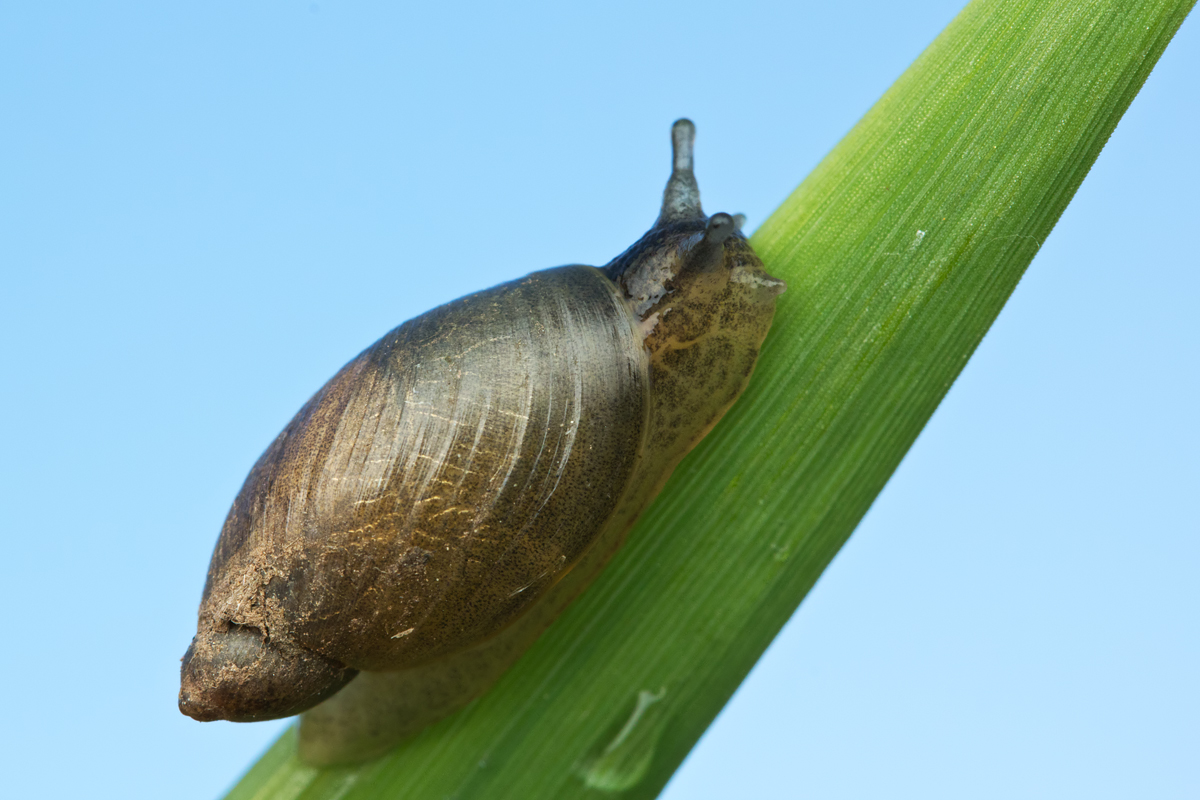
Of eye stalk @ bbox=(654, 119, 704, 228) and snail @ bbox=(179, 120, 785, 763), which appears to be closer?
snail @ bbox=(179, 120, 785, 763)

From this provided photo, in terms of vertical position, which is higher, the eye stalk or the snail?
the eye stalk

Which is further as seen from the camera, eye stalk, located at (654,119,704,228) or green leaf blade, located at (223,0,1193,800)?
eye stalk, located at (654,119,704,228)

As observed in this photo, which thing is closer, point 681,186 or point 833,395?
point 833,395

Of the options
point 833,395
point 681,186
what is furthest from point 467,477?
point 681,186

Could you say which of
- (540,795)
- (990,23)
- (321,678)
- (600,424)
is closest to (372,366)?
(600,424)

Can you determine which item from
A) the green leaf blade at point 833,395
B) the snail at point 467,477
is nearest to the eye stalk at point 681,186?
the snail at point 467,477

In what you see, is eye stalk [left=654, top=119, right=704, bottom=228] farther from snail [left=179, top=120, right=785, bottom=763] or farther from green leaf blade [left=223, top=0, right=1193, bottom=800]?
green leaf blade [left=223, top=0, right=1193, bottom=800]

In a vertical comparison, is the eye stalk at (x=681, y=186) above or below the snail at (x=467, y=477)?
above

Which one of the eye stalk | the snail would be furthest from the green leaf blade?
the eye stalk

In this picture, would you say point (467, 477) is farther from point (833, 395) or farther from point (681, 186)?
point (681, 186)

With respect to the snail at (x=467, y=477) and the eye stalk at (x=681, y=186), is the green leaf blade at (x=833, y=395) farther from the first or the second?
the eye stalk at (x=681, y=186)
